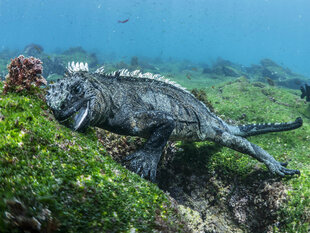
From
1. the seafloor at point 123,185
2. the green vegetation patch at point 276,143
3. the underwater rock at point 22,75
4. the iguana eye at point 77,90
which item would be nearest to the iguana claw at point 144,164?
the seafloor at point 123,185

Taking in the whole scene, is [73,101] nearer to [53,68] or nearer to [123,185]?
[123,185]

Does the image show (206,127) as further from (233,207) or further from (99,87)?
(99,87)

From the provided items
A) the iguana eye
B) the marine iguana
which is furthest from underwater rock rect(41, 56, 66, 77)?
the iguana eye

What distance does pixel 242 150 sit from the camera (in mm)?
5402

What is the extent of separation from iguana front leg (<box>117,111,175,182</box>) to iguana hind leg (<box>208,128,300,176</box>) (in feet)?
6.57

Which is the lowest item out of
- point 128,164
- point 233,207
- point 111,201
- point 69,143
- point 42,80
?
point 233,207

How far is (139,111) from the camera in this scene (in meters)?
4.18

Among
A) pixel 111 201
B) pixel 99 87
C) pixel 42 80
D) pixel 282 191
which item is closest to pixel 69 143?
pixel 111 201

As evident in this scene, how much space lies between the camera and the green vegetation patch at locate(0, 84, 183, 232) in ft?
4.63

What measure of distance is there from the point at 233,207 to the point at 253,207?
42 centimetres

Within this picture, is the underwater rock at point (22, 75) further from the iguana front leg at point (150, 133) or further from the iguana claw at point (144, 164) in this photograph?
Answer: the iguana claw at point (144, 164)

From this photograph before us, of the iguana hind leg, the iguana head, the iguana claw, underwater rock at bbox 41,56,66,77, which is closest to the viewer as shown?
the iguana head

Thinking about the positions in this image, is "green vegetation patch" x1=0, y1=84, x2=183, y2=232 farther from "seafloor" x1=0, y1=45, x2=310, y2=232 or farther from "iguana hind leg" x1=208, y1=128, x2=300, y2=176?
"iguana hind leg" x1=208, y1=128, x2=300, y2=176

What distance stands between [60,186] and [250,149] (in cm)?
467
